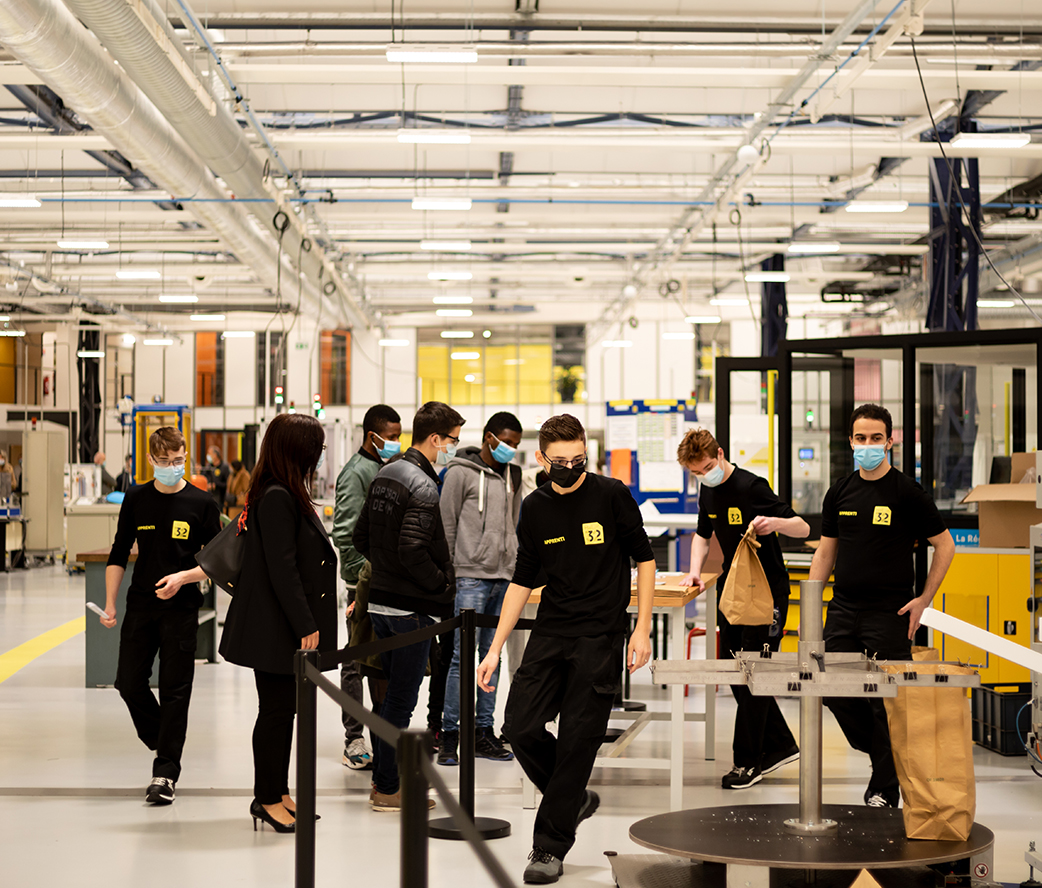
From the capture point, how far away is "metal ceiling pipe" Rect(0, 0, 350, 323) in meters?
6.11

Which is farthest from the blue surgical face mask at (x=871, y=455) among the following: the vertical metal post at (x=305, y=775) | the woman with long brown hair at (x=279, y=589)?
the vertical metal post at (x=305, y=775)

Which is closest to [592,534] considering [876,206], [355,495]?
[355,495]

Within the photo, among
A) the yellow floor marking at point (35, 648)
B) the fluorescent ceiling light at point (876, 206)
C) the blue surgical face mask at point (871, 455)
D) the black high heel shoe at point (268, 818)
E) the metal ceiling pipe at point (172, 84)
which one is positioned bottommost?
the yellow floor marking at point (35, 648)

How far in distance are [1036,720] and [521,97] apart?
8.01 metres

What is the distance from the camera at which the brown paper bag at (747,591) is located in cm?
498

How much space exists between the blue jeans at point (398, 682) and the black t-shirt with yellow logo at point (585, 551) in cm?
82

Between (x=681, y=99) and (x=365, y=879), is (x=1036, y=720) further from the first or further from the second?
(x=681, y=99)

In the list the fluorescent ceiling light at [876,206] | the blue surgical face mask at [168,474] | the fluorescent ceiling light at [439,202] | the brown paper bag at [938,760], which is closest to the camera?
the brown paper bag at [938,760]

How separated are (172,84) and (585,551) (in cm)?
515

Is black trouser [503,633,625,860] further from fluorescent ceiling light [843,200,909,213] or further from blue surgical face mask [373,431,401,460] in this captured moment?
fluorescent ceiling light [843,200,909,213]

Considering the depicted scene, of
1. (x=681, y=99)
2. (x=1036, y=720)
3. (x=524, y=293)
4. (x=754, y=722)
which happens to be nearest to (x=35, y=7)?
(x=754, y=722)

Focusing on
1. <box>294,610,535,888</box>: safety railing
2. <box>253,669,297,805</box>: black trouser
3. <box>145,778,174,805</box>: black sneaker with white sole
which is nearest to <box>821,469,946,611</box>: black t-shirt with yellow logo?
<box>294,610,535,888</box>: safety railing

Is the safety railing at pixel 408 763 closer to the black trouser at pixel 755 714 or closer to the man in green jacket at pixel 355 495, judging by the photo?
the black trouser at pixel 755 714

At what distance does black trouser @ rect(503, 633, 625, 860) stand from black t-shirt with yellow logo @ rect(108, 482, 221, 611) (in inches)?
69.5
